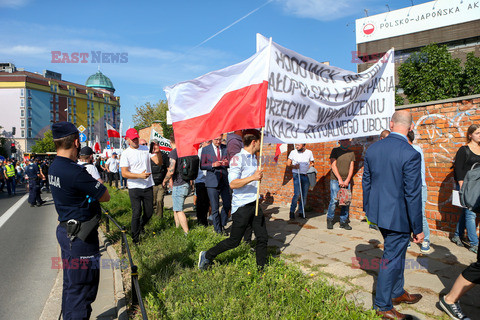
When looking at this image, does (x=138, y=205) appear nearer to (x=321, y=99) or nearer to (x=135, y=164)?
(x=135, y=164)

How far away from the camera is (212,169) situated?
6.42 meters

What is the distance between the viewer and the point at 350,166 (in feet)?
22.8

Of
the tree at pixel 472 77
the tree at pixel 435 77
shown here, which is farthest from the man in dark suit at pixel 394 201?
the tree at pixel 472 77

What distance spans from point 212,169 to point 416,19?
5914 cm

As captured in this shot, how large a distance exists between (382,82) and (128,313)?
4.87 metres

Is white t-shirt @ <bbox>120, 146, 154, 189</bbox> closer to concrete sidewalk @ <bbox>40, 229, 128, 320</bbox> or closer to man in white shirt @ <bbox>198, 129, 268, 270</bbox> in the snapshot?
concrete sidewalk @ <bbox>40, 229, 128, 320</bbox>

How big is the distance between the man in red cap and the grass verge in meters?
0.79

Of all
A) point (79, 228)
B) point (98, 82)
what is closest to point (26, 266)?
point (79, 228)

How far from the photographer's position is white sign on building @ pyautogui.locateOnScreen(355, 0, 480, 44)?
49000 mm

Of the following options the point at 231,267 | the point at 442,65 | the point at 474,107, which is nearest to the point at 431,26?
the point at 442,65

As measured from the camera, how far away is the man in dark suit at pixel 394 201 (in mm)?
3248

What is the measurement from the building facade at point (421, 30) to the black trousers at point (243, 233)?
48.8m

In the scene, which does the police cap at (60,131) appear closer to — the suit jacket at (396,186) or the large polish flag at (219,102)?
the large polish flag at (219,102)

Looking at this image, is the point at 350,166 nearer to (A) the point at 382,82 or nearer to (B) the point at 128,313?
(A) the point at 382,82
